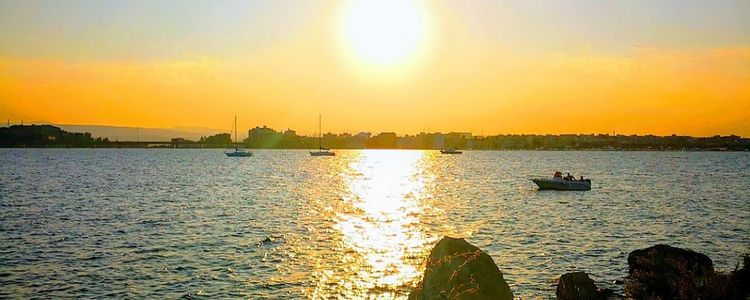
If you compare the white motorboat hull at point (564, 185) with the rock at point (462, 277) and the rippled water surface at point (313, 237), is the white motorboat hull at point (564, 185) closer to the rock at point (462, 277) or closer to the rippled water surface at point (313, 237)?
the rippled water surface at point (313, 237)

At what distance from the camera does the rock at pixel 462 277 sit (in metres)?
17.7

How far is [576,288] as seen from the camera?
23312 millimetres

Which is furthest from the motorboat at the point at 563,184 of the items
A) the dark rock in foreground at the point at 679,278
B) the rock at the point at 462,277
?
the rock at the point at 462,277

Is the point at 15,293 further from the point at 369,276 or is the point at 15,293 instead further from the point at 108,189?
the point at 108,189

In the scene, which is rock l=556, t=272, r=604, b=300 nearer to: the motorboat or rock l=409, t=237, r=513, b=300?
rock l=409, t=237, r=513, b=300

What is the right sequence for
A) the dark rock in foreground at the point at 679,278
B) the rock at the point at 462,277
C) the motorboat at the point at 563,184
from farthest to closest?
the motorboat at the point at 563,184 < the dark rock in foreground at the point at 679,278 < the rock at the point at 462,277

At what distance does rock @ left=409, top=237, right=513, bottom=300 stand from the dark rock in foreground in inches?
189

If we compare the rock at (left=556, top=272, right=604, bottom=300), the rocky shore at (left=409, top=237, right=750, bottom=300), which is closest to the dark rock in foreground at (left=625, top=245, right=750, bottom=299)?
the rocky shore at (left=409, top=237, right=750, bottom=300)

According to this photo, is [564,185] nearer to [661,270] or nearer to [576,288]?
[661,270]

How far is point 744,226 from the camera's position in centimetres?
4994

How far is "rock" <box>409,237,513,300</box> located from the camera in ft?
57.9

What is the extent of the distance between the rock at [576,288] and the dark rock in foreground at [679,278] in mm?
1597

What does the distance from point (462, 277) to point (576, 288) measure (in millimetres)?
7214

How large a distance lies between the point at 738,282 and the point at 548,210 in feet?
131
